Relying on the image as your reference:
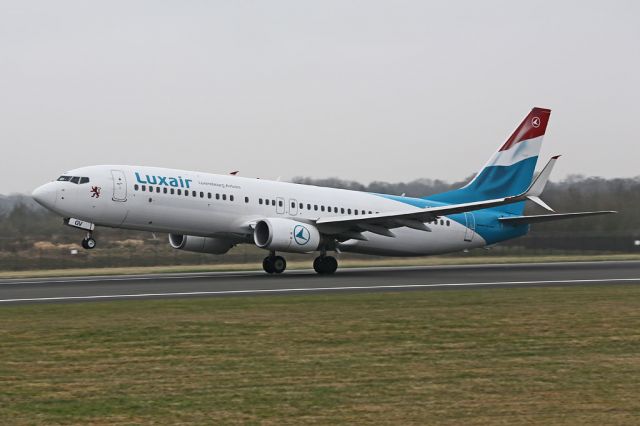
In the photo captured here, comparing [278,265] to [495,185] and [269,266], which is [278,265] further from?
[495,185]

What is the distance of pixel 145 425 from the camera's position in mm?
10742

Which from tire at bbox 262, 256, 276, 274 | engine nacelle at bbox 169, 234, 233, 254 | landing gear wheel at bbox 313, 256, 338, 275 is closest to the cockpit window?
engine nacelle at bbox 169, 234, 233, 254

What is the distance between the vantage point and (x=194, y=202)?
35.3m

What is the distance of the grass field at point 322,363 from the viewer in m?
11.5

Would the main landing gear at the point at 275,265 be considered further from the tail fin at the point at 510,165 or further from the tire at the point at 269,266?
the tail fin at the point at 510,165

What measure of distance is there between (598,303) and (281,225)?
14795 mm

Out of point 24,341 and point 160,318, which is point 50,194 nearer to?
point 160,318

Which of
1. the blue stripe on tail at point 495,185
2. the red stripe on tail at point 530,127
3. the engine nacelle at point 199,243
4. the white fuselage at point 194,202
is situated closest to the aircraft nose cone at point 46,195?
the white fuselage at point 194,202

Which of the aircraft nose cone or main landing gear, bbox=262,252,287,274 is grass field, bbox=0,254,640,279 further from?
the aircraft nose cone

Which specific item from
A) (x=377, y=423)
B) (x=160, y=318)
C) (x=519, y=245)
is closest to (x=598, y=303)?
(x=160, y=318)

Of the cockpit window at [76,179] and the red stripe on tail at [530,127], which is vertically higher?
the red stripe on tail at [530,127]

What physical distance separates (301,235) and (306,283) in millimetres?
4372

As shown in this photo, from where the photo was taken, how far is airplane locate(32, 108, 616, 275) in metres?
34.4

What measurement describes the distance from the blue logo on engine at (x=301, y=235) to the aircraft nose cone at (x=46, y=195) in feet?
29.5
